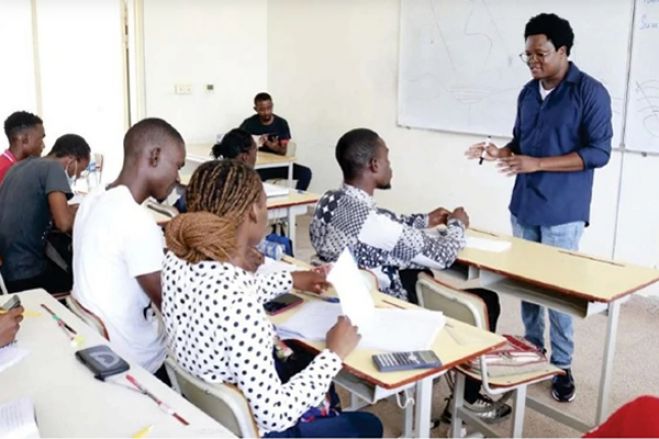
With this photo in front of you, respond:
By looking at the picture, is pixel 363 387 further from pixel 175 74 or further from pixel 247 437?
pixel 175 74

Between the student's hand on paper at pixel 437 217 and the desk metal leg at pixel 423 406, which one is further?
the student's hand on paper at pixel 437 217

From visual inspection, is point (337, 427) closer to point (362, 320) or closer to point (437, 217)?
point (362, 320)

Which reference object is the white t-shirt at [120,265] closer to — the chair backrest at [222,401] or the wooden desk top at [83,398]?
the wooden desk top at [83,398]

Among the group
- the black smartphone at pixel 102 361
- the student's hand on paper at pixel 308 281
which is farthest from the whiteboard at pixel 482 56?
the black smartphone at pixel 102 361

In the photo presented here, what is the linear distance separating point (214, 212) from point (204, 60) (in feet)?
19.5

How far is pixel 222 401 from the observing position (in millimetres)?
1578

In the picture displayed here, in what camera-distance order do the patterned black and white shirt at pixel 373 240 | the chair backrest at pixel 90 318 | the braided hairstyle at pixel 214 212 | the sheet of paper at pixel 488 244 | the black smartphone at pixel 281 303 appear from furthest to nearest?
the sheet of paper at pixel 488 244
the patterned black and white shirt at pixel 373 240
the black smartphone at pixel 281 303
the chair backrest at pixel 90 318
the braided hairstyle at pixel 214 212

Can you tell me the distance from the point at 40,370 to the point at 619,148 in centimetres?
393

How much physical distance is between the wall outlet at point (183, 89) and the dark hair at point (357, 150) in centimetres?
487

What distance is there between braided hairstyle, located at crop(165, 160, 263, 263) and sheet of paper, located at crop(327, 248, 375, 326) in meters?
0.31

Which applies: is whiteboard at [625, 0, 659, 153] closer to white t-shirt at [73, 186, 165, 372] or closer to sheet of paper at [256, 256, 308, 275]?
sheet of paper at [256, 256, 308, 275]

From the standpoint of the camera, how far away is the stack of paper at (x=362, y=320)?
188 centimetres

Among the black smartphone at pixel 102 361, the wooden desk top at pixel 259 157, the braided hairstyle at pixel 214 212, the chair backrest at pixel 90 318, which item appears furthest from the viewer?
the wooden desk top at pixel 259 157

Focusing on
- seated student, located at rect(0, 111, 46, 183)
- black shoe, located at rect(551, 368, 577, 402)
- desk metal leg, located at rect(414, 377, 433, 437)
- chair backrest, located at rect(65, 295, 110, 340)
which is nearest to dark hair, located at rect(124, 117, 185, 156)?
chair backrest, located at rect(65, 295, 110, 340)
